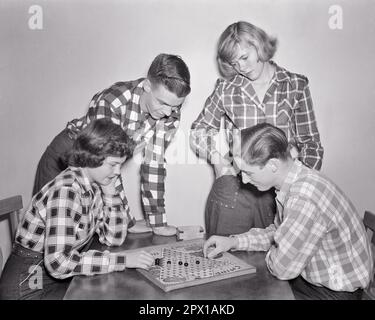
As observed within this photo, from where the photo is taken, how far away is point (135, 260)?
1.47m

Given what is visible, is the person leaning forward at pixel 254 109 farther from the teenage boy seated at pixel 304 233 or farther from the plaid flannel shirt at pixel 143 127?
the teenage boy seated at pixel 304 233

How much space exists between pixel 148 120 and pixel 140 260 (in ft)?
2.82

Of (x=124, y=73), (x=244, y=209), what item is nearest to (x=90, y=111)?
(x=124, y=73)

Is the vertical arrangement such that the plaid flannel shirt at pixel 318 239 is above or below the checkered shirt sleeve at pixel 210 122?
below

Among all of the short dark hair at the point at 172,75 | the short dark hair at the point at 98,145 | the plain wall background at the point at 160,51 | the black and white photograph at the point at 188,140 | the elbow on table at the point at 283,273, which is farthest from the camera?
the plain wall background at the point at 160,51

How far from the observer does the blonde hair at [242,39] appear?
6.91 feet

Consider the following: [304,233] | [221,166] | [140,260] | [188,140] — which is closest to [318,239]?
[304,233]

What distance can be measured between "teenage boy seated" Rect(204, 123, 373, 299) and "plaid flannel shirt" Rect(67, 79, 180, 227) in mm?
580

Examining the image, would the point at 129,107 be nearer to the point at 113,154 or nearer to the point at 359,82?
the point at 113,154

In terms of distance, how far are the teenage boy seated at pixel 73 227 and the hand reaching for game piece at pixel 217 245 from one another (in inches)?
8.4

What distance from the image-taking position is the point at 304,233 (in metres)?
1.47

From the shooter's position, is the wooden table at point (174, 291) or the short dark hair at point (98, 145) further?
the short dark hair at point (98, 145)

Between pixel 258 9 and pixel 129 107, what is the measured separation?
0.79 metres

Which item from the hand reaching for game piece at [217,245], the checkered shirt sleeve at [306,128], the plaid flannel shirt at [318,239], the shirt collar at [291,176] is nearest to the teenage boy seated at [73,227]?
the hand reaching for game piece at [217,245]
